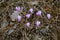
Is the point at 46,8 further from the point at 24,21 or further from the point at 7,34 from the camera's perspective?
the point at 7,34

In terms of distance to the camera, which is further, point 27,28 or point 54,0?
point 54,0

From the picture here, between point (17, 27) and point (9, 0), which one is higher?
point (9, 0)

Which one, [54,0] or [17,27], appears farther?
[54,0]

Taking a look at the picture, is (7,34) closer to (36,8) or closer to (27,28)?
(27,28)

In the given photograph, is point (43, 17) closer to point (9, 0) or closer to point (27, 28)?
point (27, 28)

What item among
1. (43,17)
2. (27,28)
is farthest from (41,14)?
(27,28)

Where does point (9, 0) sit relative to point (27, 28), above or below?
above

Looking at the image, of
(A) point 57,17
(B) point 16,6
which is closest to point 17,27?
(B) point 16,6
